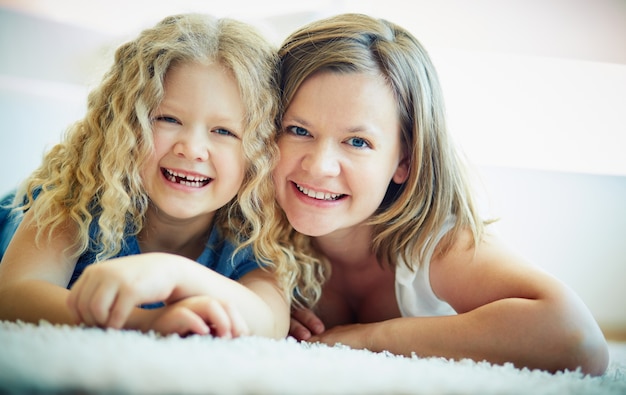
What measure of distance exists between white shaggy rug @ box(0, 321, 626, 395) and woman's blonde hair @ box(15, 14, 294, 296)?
0.38m

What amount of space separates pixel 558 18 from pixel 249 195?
3.87 ft

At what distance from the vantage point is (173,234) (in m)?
1.23

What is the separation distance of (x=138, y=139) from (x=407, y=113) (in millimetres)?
539

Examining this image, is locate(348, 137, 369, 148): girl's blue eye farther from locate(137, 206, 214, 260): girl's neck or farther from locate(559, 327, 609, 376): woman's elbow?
locate(559, 327, 609, 376): woman's elbow

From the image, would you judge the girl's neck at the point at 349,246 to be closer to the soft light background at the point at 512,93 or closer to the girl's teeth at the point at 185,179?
the girl's teeth at the point at 185,179

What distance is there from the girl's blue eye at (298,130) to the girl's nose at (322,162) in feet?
0.18

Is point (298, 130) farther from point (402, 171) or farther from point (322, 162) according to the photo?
point (402, 171)

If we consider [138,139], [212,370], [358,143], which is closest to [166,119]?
[138,139]

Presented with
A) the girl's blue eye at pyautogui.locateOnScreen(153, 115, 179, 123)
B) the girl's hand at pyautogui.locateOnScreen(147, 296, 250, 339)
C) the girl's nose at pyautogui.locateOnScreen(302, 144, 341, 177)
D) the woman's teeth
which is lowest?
the girl's hand at pyautogui.locateOnScreen(147, 296, 250, 339)

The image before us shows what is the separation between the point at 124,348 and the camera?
1.95 ft

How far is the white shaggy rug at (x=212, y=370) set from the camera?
505 millimetres

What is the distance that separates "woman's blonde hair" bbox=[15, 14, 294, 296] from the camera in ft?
3.45

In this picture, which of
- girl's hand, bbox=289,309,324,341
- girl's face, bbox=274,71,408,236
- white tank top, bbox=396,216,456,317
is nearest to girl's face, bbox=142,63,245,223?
girl's face, bbox=274,71,408,236

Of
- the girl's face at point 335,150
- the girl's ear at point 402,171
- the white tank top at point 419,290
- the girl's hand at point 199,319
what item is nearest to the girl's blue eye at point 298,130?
the girl's face at point 335,150
